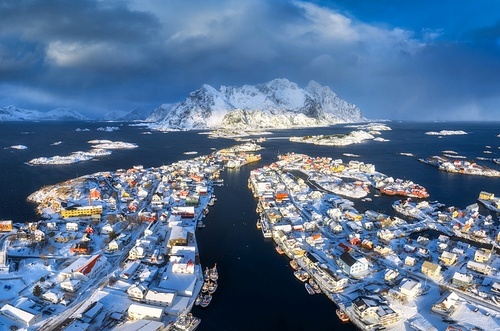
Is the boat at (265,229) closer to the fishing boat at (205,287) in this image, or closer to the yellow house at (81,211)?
the fishing boat at (205,287)

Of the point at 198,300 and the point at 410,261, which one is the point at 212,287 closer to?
the point at 198,300

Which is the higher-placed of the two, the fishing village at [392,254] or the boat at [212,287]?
the fishing village at [392,254]

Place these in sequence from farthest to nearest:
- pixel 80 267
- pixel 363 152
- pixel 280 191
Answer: pixel 363 152 → pixel 280 191 → pixel 80 267

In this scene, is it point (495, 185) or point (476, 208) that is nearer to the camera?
point (476, 208)

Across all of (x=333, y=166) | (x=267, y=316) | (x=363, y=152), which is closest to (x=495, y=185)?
(x=333, y=166)

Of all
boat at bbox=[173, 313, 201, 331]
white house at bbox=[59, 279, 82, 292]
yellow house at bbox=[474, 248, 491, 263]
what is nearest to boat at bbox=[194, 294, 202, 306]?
boat at bbox=[173, 313, 201, 331]

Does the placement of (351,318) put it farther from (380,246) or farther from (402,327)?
(380,246)

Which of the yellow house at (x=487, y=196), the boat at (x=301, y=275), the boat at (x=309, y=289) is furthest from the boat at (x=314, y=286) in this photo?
the yellow house at (x=487, y=196)
